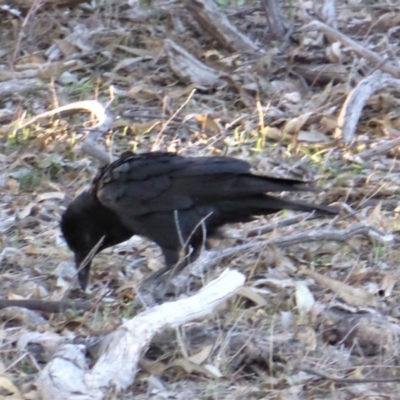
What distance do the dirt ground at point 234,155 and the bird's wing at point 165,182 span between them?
377mm

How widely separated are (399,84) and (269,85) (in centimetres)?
103

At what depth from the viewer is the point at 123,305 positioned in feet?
14.7

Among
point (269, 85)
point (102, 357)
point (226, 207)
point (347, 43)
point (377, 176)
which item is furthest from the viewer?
point (269, 85)

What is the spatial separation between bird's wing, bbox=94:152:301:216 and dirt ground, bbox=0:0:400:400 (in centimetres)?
38

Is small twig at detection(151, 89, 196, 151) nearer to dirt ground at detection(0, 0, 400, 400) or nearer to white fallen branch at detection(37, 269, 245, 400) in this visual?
dirt ground at detection(0, 0, 400, 400)

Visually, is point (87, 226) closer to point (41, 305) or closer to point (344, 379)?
point (41, 305)

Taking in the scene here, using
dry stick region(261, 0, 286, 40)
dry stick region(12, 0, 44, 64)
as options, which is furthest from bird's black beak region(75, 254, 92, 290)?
dry stick region(261, 0, 286, 40)

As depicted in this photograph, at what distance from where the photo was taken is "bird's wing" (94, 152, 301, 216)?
474 cm

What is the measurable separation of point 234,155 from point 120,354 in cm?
295

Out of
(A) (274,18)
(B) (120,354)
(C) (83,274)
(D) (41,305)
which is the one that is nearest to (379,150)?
(A) (274,18)

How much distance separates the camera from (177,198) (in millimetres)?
4836

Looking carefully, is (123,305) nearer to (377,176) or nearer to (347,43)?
(377,176)

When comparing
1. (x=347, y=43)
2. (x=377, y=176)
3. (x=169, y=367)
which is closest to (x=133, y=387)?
(x=169, y=367)

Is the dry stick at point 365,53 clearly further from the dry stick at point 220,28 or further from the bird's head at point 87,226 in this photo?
the bird's head at point 87,226
